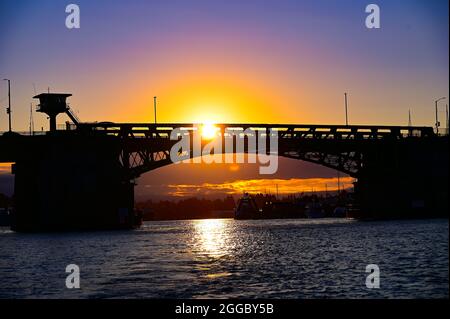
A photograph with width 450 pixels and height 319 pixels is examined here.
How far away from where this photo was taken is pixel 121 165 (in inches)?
4887

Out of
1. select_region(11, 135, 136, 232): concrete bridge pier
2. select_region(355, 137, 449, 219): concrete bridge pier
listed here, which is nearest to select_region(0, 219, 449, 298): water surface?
select_region(11, 135, 136, 232): concrete bridge pier

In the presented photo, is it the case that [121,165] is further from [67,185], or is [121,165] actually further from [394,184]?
[394,184]

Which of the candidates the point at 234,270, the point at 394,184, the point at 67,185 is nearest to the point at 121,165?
the point at 67,185

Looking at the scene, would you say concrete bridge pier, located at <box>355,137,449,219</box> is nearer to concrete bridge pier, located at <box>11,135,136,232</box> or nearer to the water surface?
concrete bridge pier, located at <box>11,135,136,232</box>

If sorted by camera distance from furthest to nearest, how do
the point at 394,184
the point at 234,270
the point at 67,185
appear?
the point at 394,184
the point at 67,185
the point at 234,270

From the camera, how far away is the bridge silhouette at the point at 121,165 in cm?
11794

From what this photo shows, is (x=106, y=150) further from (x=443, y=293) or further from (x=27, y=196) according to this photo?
(x=443, y=293)

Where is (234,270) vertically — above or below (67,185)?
below

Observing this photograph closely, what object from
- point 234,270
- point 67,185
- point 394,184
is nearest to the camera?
point 234,270

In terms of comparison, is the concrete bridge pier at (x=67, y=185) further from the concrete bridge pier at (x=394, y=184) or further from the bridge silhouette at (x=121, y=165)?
the concrete bridge pier at (x=394, y=184)

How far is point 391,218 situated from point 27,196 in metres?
60.3

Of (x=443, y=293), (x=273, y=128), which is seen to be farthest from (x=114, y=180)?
(x=443, y=293)

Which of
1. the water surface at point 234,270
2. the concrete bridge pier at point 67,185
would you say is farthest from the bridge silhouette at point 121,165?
the water surface at point 234,270

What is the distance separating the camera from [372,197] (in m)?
140
